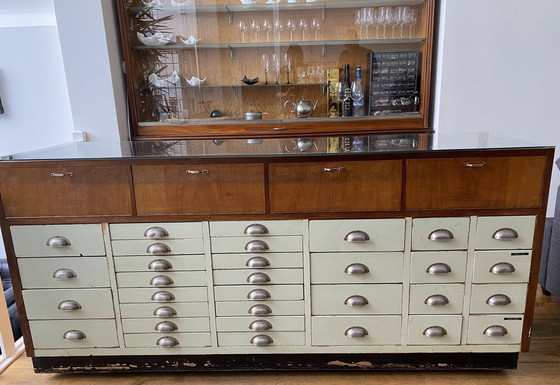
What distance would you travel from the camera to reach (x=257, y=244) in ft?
5.04

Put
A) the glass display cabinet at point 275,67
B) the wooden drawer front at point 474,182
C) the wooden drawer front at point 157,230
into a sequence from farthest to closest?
the glass display cabinet at point 275,67, the wooden drawer front at point 157,230, the wooden drawer front at point 474,182

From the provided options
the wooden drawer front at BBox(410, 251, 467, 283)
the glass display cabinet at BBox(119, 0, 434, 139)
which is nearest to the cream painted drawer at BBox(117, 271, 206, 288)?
the wooden drawer front at BBox(410, 251, 467, 283)

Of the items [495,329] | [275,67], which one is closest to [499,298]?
[495,329]

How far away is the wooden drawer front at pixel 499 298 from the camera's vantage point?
154cm

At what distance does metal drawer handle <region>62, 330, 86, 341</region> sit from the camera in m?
1.63

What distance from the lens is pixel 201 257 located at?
5.13 feet

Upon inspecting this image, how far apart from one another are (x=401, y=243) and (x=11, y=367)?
190 cm

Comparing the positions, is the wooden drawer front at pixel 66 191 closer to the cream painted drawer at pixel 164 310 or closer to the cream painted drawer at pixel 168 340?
the cream painted drawer at pixel 164 310

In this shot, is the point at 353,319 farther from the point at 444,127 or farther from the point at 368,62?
the point at 368,62

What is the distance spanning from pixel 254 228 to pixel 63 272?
84 cm

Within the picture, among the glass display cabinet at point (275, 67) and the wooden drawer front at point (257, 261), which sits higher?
the glass display cabinet at point (275, 67)

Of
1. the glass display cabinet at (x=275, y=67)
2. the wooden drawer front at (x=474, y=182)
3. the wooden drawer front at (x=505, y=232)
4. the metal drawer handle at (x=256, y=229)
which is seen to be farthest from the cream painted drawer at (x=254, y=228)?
the glass display cabinet at (x=275, y=67)

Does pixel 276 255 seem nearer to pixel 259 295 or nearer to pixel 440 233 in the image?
pixel 259 295

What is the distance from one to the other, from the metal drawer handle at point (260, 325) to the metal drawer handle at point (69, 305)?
0.75 m
